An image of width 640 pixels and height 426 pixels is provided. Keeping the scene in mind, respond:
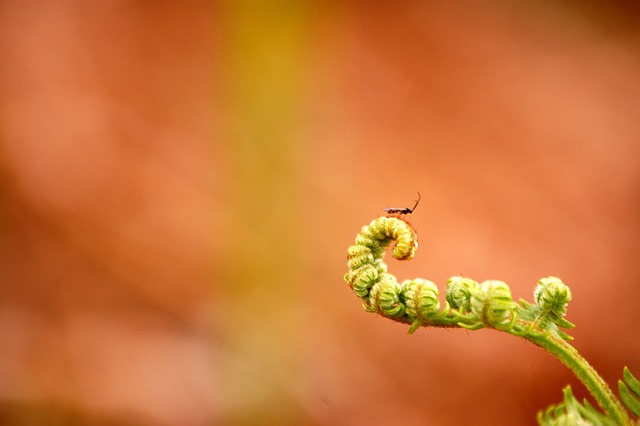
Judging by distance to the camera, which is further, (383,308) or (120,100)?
(120,100)

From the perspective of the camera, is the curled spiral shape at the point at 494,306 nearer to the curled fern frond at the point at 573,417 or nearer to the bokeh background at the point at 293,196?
the curled fern frond at the point at 573,417

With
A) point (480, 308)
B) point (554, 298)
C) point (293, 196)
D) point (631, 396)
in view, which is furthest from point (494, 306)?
point (293, 196)

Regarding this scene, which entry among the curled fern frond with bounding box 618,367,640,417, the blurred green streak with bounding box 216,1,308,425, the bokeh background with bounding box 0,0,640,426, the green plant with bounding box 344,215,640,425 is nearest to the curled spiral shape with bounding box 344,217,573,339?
the green plant with bounding box 344,215,640,425

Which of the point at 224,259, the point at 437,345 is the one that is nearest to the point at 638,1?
the point at 437,345

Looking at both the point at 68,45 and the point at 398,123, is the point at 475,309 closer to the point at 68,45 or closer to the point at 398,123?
the point at 398,123

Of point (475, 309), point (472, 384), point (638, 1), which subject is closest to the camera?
point (475, 309)
